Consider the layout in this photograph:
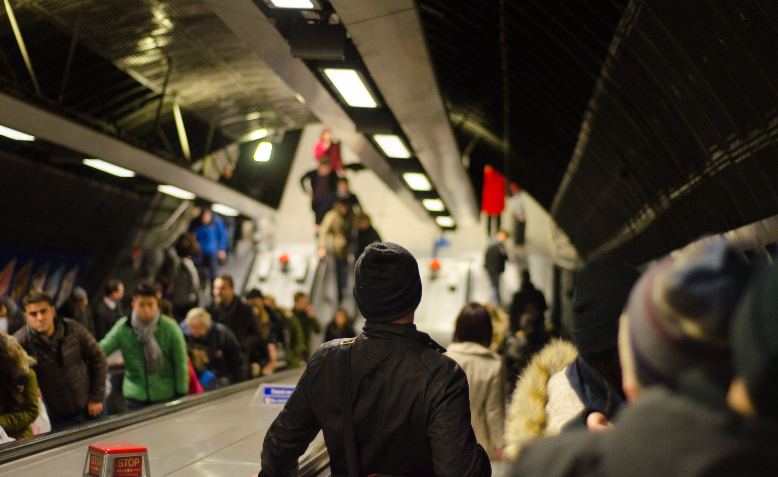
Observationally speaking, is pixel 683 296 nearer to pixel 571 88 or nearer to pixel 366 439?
pixel 366 439

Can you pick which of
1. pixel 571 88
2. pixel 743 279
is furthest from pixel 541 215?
pixel 743 279

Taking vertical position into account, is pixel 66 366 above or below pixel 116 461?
above

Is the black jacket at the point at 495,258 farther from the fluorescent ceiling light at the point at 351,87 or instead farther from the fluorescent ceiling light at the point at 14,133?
the fluorescent ceiling light at the point at 14,133

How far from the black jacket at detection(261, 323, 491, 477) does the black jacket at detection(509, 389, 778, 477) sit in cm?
157

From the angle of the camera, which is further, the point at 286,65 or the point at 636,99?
the point at 286,65

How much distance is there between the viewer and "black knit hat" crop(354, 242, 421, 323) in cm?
299

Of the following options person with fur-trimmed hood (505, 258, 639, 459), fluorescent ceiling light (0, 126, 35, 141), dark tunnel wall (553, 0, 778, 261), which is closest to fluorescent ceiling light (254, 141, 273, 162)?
dark tunnel wall (553, 0, 778, 261)

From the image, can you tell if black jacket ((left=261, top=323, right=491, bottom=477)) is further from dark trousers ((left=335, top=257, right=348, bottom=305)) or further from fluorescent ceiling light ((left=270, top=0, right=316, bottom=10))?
dark trousers ((left=335, top=257, right=348, bottom=305))

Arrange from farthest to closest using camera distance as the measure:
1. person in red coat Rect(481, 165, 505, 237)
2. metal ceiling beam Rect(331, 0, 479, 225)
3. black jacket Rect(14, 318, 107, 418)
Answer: person in red coat Rect(481, 165, 505, 237), metal ceiling beam Rect(331, 0, 479, 225), black jacket Rect(14, 318, 107, 418)

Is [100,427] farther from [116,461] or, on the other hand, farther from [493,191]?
[493,191]

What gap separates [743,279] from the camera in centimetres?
126

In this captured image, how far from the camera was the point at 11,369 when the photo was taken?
5551 mm

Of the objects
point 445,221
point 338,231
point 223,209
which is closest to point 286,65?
point 223,209

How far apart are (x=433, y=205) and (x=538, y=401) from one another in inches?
600
